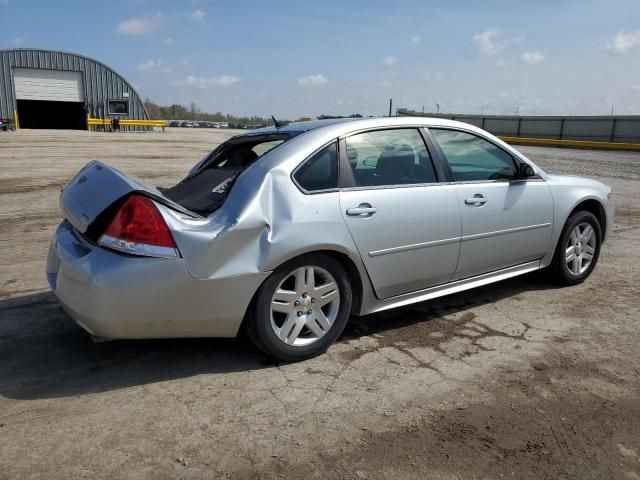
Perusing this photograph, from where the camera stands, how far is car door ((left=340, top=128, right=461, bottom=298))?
3553 millimetres

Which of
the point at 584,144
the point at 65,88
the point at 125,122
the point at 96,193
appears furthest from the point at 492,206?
the point at 65,88

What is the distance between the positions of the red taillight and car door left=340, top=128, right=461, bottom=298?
1.13m

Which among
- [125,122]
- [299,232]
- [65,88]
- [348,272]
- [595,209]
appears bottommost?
[348,272]

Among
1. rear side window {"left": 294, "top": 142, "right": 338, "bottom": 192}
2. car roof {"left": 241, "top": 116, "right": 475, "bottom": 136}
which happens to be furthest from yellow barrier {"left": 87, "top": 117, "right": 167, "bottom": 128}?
rear side window {"left": 294, "top": 142, "right": 338, "bottom": 192}

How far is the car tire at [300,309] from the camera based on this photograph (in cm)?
322

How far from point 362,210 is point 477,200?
3.72 ft

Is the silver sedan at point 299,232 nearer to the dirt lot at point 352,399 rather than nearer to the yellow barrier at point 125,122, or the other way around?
the dirt lot at point 352,399

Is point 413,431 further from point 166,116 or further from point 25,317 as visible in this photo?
point 166,116

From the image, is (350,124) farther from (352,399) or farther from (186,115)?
(186,115)

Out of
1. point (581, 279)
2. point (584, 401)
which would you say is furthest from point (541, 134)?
point (584, 401)

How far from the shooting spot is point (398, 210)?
12.1ft

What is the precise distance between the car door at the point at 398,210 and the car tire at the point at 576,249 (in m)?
1.49

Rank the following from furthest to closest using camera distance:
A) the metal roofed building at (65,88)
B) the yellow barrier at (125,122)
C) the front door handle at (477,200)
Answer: the yellow barrier at (125,122), the metal roofed building at (65,88), the front door handle at (477,200)

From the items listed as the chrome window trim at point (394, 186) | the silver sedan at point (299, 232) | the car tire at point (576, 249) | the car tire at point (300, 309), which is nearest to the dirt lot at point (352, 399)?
the car tire at point (300, 309)
